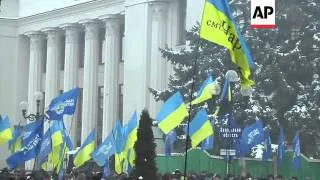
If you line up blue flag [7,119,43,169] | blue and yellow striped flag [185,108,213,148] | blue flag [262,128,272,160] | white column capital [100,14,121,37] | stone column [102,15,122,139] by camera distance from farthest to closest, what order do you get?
white column capital [100,14,121,37]
stone column [102,15,122,139]
blue flag [262,128,272,160]
blue flag [7,119,43,169]
blue and yellow striped flag [185,108,213,148]

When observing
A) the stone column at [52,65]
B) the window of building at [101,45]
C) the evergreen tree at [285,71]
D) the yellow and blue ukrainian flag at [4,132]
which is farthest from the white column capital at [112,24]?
the yellow and blue ukrainian flag at [4,132]

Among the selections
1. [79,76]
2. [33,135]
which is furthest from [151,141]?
[79,76]

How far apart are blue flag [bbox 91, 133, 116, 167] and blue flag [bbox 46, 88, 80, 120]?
2.33 m

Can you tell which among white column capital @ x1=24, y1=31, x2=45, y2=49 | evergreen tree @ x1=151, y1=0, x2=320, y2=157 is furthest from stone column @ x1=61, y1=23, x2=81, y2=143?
evergreen tree @ x1=151, y1=0, x2=320, y2=157

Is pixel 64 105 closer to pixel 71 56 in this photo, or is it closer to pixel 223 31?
pixel 223 31

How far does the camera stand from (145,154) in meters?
13.1

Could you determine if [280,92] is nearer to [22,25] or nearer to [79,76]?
[79,76]

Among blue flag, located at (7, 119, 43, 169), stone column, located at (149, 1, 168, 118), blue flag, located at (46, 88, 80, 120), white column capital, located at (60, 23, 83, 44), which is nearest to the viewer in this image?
blue flag, located at (7, 119, 43, 169)

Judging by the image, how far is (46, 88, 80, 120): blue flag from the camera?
22500 mm

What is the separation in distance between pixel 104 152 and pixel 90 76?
26.8 metres

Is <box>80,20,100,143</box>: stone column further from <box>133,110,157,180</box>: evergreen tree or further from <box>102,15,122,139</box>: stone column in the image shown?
<box>133,110,157,180</box>: evergreen tree

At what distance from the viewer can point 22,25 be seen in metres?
58.3

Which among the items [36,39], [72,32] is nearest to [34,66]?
[36,39]
